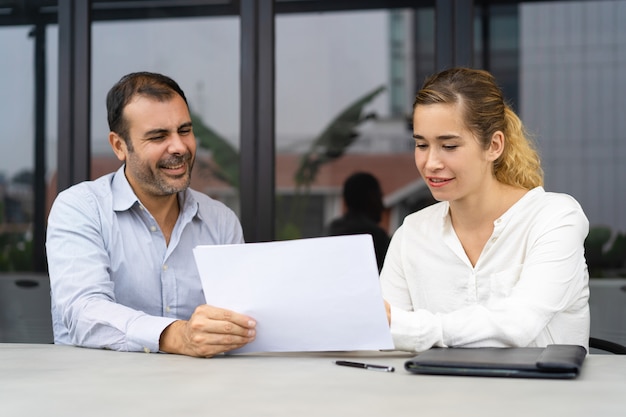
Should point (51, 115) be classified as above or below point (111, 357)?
above

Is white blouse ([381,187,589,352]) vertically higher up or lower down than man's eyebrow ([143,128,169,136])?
lower down

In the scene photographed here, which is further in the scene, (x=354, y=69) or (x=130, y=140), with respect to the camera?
(x=354, y=69)

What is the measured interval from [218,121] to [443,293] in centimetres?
394

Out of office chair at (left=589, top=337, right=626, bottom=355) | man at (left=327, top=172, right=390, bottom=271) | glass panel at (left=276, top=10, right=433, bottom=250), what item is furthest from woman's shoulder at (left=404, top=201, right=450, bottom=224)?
glass panel at (left=276, top=10, right=433, bottom=250)

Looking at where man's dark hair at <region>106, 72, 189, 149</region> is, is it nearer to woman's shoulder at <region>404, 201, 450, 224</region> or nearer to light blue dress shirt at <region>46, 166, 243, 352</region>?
light blue dress shirt at <region>46, 166, 243, 352</region>

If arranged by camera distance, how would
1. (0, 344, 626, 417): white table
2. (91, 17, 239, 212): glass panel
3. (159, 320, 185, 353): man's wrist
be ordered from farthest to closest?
(91, 17, 239, 212): glass panel < (159, 320, 185, 353): man's wrist < (0, 344, 626, 417): white table

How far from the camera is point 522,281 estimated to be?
183 cm

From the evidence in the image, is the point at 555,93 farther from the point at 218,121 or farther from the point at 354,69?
the point at 218,121

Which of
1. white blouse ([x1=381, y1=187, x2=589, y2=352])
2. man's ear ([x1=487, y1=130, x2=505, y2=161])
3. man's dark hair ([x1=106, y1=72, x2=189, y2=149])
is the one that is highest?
man's dark hair ([x1=106, y1=72, x2=189, y2=149])

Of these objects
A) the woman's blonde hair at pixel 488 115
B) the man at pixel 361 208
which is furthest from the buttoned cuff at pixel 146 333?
the man at pixel 361 208

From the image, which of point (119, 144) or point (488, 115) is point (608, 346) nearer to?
point (488, 115)

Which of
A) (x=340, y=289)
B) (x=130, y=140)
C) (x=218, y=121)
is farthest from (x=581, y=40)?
(x=340, y=289)

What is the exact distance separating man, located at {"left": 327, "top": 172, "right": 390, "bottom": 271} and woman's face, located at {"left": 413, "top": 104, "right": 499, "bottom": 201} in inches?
125

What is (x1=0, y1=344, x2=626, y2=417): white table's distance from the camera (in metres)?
1.16
